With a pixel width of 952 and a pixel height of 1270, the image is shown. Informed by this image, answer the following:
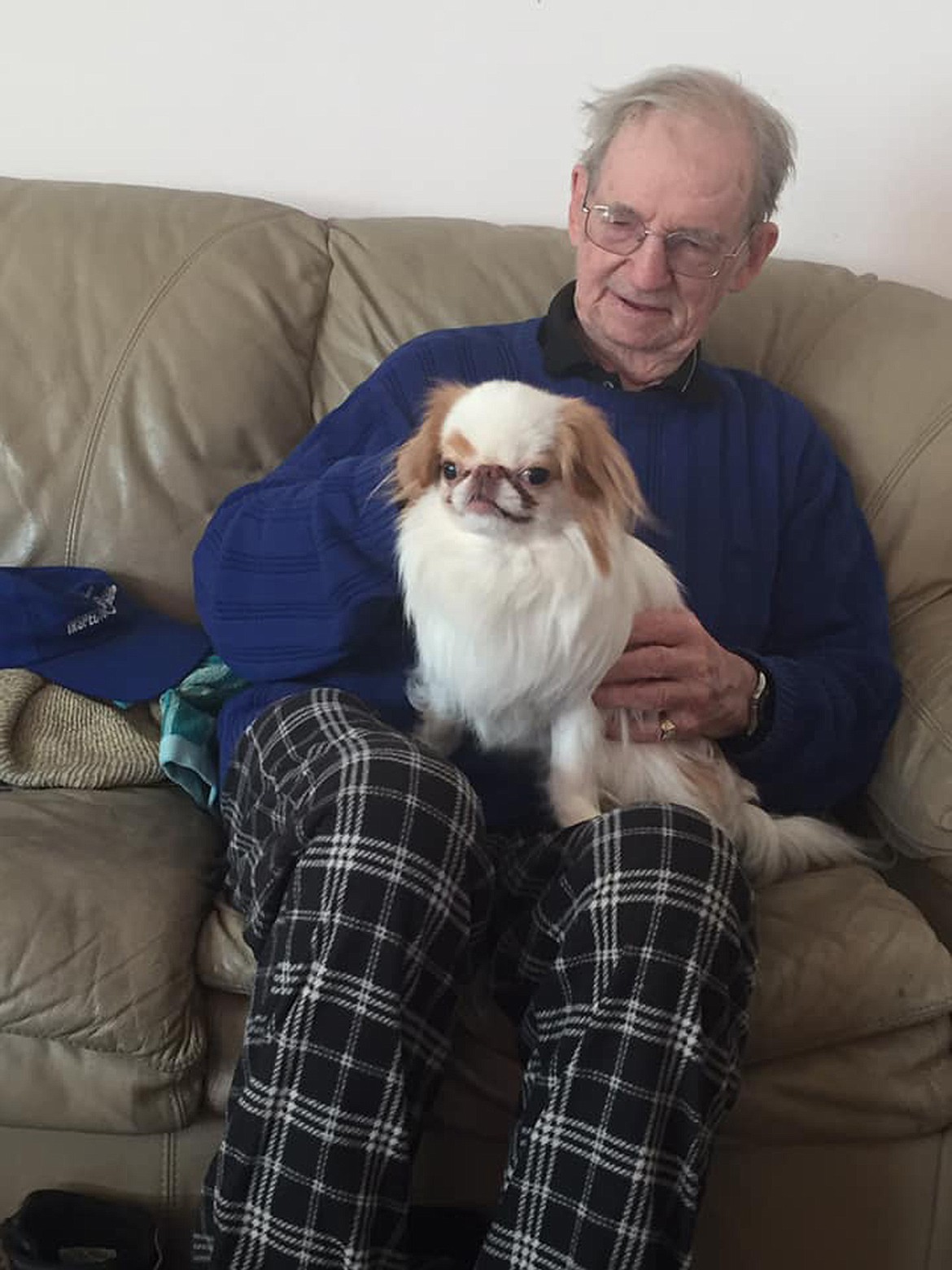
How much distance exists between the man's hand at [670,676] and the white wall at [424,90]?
3.19 feet

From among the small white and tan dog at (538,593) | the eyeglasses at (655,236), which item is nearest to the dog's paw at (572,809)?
the small white and tan dog at (538,593)

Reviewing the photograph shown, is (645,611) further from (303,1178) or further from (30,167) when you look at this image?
(30,167)

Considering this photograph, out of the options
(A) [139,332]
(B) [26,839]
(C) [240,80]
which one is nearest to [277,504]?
(B) [26,839]

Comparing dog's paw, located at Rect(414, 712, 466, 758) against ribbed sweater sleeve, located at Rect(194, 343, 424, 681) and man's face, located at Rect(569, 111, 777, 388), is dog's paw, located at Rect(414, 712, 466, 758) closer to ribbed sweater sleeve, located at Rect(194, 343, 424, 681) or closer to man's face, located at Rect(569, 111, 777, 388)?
ribbed sweater sleeve, located at Rect(194, 343, 424, 681)

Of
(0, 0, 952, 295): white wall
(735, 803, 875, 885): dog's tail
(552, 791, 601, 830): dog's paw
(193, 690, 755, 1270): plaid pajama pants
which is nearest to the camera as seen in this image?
(193, 690, 755, 1270): plaid pajama pants

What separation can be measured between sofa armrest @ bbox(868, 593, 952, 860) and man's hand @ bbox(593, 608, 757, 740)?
236 millimetres

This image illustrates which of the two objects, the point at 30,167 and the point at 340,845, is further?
the point at 30,167

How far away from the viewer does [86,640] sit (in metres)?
1.51

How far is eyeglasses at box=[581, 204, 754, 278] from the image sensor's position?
138cm

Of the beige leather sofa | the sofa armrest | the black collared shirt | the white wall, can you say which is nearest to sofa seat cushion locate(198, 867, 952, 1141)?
the beige leather sofa

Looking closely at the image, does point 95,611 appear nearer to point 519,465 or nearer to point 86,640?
point 86,640

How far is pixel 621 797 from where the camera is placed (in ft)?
4.25

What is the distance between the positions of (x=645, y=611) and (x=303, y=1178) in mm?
648

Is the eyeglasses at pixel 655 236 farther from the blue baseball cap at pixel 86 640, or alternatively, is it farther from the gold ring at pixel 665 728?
the blue baseball cap at pixel 86 640
